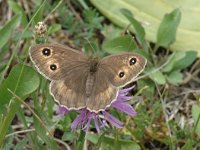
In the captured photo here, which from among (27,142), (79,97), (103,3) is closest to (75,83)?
(79,97)

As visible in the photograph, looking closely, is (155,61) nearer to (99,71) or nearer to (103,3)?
(103,3)

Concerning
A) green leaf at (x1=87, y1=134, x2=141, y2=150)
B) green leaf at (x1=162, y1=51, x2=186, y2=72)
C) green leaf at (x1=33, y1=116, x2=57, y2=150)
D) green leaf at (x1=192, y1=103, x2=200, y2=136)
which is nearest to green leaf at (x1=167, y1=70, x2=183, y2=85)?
green leaf at (x1=162, y1=51, x2=186, y2=72)

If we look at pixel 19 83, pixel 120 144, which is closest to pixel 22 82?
pixel 19 83

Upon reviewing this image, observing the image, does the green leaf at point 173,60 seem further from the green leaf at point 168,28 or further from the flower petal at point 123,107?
the flower petal at point 123,107

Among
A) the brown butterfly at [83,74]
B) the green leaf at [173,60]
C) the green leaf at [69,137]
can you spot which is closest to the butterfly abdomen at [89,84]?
the brown butterfly at [83,74]

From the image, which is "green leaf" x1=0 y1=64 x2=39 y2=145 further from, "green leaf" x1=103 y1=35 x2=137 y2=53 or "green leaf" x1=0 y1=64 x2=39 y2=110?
"green leaf" x1=103 y1=35 x2=137 y2=53

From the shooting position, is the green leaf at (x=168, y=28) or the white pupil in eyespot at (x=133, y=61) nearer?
the white pupil in eyespot at (x=133, y=61)
